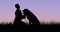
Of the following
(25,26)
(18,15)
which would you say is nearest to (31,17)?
(18,15)

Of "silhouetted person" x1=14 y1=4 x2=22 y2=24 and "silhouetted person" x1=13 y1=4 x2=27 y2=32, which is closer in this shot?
"silhouetted person" x1=13 y1=4 x2=27 y2=32

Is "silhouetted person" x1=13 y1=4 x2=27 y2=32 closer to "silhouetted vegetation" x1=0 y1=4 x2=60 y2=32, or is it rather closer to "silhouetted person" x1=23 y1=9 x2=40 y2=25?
"silhouetted vegetation" x1=0 y1=4 x2=60 y2=32

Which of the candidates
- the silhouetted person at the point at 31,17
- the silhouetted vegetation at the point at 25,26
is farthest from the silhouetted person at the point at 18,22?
the silhouetted person at the point at 31,17

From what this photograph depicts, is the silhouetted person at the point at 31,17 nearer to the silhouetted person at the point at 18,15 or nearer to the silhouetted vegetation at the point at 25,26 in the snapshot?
the silhouetted vegetation at the point at 25,26

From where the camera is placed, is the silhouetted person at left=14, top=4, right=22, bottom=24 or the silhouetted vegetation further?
the silhouetted person at left=14, top=4, right=22, bottom=24

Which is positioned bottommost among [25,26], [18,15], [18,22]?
[25,26]

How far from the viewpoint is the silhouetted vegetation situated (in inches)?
388

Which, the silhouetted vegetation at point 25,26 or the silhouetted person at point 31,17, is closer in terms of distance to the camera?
the silhouetted vegetation at point 25,26

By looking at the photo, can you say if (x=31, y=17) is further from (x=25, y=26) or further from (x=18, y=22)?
(x=25, y=26)

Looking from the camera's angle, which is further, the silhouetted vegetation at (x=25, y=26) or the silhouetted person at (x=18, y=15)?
the silhouetted person at (x=18, y=15)

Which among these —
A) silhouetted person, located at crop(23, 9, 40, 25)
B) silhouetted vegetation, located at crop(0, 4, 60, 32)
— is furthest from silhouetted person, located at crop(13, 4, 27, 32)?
silhouetted person, located at crop(23, 9, 40, 25)

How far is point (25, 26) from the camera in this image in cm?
1015

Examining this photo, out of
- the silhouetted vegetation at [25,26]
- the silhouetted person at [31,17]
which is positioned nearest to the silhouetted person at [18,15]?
the silhouetted vegetation at [25,26]

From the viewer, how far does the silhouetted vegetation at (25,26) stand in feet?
32.3
